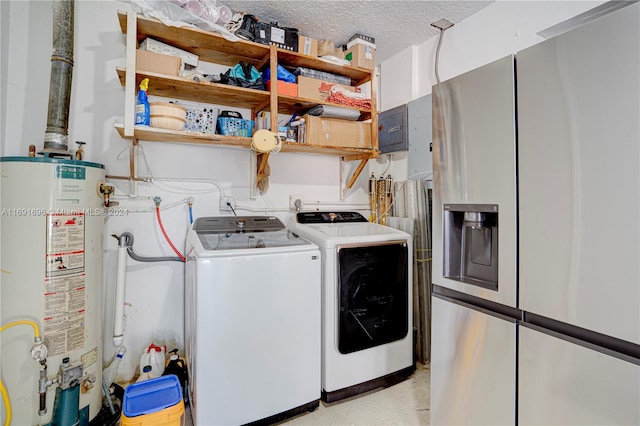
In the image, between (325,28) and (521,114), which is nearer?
(521,114)

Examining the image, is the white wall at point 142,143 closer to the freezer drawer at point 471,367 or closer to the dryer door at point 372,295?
the dryer door at point 372,295

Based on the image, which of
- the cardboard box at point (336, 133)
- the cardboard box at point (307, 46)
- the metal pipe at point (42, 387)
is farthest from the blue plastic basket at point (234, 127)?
the metal pipe at point (42, 387)

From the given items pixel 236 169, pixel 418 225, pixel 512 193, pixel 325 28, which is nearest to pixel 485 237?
pixel 512 193

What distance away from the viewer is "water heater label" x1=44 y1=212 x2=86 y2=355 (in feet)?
4.93

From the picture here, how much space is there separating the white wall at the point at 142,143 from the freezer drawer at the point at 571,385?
75.4 inches

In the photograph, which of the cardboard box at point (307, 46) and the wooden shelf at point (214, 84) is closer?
the wooden shelf at point (214, 84)

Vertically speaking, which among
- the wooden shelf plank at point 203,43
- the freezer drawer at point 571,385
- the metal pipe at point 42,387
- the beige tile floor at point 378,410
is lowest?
the beige tile floor at point 378,410

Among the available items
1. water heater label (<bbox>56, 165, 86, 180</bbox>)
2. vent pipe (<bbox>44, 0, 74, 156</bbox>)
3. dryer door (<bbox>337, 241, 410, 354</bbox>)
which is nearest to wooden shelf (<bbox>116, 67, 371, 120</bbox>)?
vent pipe (<bbox>44, 0, 74, 156</bbox>)

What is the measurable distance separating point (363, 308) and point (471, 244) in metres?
0.87

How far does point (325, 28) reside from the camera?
8.29ft

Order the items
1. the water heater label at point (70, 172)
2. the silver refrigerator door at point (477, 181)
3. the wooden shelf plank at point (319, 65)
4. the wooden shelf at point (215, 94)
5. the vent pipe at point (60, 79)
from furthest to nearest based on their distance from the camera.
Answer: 1. the wooden shelf plank at point (319, 65)
2. the wooden shelf at point (215, 94)
3. the vent pipe at point (60, 79)
4. the water heater label at point (70, 172)
5. the silver refrigerator door at point (477, 181)

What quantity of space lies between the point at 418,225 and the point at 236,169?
5.06ft

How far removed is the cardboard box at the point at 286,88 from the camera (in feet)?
7.23

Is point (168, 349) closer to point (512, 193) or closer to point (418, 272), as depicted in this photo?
point (418, 272)
